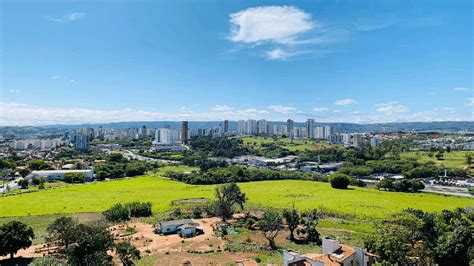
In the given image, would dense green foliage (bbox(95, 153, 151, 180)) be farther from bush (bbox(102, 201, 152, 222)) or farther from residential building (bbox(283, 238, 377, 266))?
residential building (bbox(283, 238, 377, 266))

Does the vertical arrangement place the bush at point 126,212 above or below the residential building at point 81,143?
below

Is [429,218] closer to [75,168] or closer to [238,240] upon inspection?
[238,240]

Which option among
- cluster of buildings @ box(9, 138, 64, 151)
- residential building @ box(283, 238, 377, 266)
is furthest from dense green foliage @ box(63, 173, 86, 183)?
cluster of buildings @ box(9, 138, 64, 151)

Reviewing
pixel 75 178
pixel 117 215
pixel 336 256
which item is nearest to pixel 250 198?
pixel 117 215

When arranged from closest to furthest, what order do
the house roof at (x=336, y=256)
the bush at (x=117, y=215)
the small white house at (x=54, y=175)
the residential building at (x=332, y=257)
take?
the residential building at (x=332, y=257) < the house roof at (x=336, y=256) < the bush at (x=117, y=215) < the small white house at (x=54, y=175)

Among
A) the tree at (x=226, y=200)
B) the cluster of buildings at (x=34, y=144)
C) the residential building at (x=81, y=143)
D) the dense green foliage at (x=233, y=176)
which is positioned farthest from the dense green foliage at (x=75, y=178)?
the cluster of buildings at (x=34, y=144)

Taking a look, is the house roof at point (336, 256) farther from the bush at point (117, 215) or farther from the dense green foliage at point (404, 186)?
the dense green foliage at point (404, 186)

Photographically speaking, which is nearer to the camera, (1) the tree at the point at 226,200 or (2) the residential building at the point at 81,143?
(1) the tree at the point at 226,200
